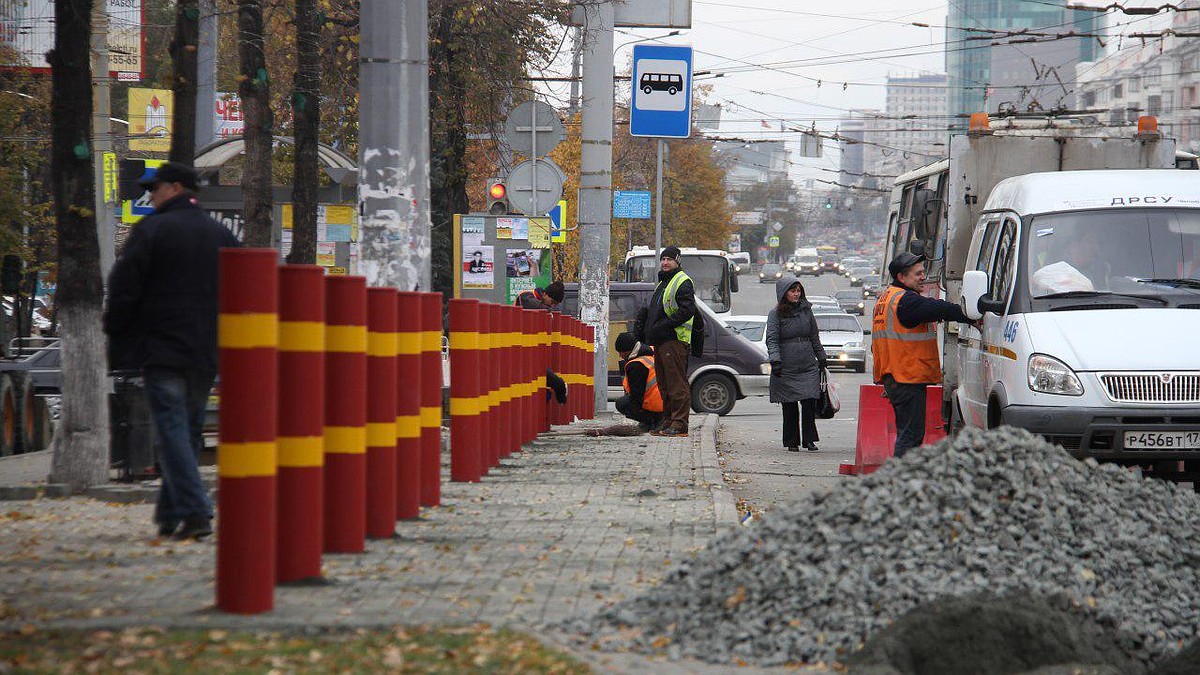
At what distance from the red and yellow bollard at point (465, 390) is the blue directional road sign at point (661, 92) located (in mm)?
10699

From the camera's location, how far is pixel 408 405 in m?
8.24

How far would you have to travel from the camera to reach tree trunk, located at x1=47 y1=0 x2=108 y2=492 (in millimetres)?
9820

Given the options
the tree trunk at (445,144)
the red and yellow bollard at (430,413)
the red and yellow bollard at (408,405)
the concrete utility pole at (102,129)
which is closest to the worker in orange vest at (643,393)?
the concrete utility pole at (102,129)

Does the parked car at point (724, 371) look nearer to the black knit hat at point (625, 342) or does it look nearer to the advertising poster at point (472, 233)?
the advertising poster at point (472, 233)

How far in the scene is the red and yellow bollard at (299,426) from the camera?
599 centimetres

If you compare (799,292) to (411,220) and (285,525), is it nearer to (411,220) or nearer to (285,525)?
(411,220)

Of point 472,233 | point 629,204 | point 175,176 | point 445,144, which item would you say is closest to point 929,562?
point 175,176

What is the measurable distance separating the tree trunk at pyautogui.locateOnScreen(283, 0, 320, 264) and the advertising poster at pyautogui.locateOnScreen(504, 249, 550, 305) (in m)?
7.03

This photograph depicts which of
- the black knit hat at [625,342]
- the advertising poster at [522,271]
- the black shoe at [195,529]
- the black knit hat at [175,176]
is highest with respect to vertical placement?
the black knit hat at [175,176]

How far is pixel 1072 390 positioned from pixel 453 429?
413 cm

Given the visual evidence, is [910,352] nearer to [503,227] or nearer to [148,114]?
[503,227]

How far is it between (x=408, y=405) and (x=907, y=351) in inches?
198

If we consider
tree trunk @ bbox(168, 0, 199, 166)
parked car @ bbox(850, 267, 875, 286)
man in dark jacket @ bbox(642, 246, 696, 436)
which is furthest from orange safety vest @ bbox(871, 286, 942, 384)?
parked car @ bbox(850, 267, 875, 286)

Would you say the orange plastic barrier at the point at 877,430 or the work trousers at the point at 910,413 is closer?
the work trousers at the point at 910,413
